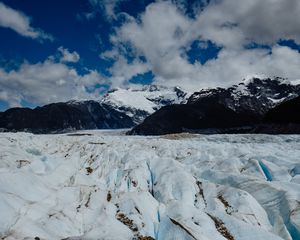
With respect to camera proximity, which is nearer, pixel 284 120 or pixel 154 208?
pixel 154 208

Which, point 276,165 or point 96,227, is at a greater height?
point 276,165

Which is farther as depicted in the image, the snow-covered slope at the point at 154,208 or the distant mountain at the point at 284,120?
the distant mountain at the point at 284,120

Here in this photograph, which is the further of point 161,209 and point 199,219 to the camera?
point 161,209

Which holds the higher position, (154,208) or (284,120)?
(284,120)

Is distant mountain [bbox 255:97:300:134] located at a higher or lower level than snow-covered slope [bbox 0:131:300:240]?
higher

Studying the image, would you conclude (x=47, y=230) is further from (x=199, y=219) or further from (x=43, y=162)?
(x=43, y=162)

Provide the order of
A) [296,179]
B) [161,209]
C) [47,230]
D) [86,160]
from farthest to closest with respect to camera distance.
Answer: [86,160] < [296,179] < [161,209] < [47,230]

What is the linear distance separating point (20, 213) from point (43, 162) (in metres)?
9.93

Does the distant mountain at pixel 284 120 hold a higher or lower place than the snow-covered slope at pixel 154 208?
higher

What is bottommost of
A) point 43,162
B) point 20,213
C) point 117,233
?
point 117,233

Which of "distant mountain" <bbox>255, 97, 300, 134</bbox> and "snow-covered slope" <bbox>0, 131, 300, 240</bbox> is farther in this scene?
"distant mountain" <bbox>255, 97, 300, 134</bbox>

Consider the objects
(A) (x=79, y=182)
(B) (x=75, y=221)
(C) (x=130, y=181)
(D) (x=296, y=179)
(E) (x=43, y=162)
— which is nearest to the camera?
(B) (x=75, y=221)

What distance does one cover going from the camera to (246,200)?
14.3 metres

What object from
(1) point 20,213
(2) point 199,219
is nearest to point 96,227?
(1) point 20,213
